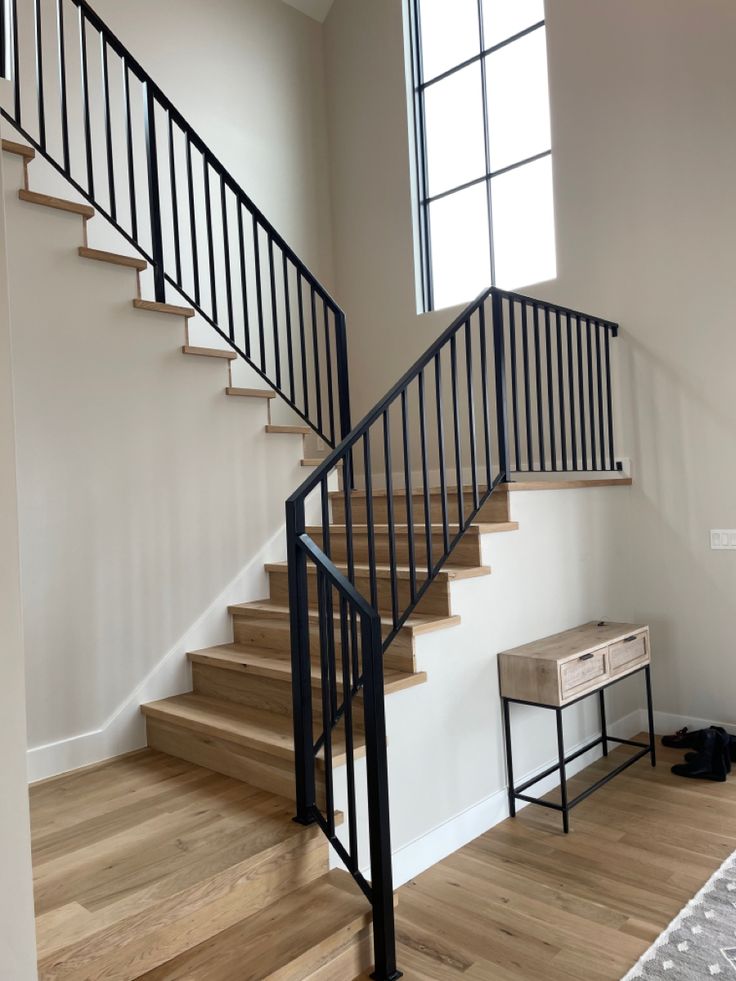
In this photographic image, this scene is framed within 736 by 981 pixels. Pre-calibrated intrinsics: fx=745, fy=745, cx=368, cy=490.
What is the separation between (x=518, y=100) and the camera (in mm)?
4754

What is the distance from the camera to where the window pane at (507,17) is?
464cm

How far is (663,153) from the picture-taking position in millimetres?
3969

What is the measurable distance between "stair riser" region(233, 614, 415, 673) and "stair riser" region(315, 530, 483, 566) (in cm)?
45

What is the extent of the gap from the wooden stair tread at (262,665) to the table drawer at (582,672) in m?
0.62

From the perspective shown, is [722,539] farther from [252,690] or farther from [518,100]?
[518,100]

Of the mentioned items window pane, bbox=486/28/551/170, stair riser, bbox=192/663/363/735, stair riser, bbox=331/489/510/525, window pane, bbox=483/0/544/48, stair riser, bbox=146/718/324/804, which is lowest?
stair riser, bbox=146/718/324/804

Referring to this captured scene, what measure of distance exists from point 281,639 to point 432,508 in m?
0.95

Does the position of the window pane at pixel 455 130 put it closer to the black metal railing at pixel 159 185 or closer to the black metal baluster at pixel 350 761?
the black metal railing at pixel 159 185

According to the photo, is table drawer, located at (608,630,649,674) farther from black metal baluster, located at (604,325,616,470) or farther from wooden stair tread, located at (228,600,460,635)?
black metal baluster, located at (604,325,616,470)

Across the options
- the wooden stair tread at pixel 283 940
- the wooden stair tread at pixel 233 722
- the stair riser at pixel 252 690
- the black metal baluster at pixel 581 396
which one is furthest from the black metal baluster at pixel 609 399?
the wooden stair tread at pixel 283 940

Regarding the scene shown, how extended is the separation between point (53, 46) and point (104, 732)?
370cm

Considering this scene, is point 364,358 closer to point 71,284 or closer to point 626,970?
point 71,284

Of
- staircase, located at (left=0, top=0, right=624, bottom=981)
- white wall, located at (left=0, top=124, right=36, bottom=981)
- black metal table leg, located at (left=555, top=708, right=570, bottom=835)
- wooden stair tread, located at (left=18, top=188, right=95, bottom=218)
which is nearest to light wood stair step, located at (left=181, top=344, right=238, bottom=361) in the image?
staircase, located at (left=0, top=0, right=624, bottom=981)

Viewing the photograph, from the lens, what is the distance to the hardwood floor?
219cm
